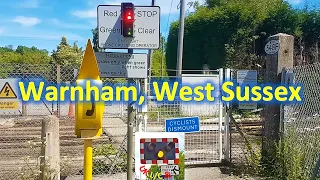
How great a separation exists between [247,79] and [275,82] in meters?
0.74

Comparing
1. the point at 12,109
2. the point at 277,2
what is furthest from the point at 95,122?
the point at 277,2

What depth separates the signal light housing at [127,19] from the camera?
5742mm

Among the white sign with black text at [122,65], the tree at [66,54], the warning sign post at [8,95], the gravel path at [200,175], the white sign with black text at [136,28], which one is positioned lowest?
the gravel path at [200,175]

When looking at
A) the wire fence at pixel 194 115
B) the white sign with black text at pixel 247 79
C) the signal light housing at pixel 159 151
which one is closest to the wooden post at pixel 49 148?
the signal light housing at pixel 159 151

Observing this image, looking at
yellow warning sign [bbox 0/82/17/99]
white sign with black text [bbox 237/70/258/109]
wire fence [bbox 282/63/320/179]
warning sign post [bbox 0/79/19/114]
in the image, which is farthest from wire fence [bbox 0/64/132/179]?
wire fence [bbox 282/63/320/179]

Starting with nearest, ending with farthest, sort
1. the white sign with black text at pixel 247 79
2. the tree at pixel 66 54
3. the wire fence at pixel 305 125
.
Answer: the wire fence at pixel 305 125, the white sign with black text at pixel 247 79, the tree at pixel 66 54

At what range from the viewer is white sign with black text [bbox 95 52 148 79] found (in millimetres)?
5871

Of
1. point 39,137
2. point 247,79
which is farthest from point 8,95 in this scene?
point 247,79

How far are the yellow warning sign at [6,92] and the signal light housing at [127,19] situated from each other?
5.28 meters

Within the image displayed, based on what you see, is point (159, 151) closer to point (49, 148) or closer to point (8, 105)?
point (49, 148)

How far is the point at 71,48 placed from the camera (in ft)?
172

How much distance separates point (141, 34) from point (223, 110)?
3.47m

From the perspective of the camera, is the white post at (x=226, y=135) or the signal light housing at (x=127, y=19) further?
the white post at (x=226, y=135)

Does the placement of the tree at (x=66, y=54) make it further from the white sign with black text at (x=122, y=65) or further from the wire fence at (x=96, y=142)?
the white sign with black text at (x=122, y=65)
